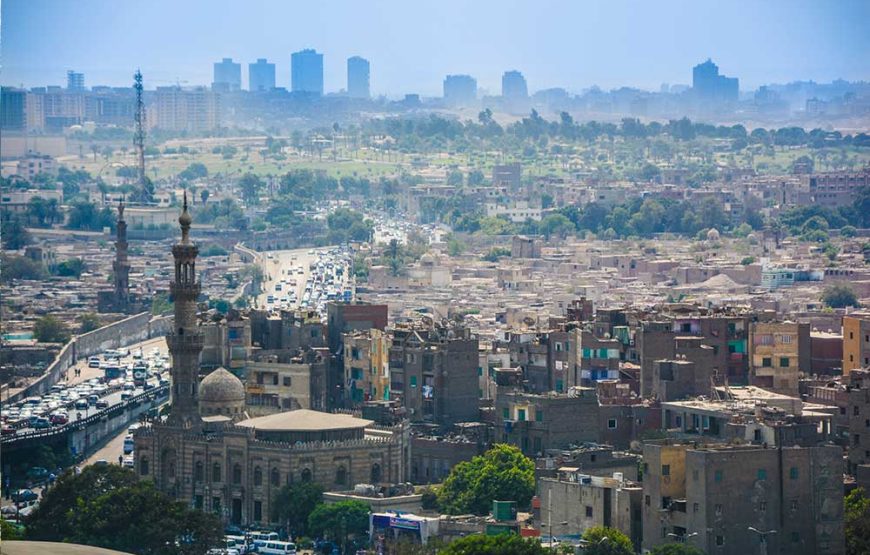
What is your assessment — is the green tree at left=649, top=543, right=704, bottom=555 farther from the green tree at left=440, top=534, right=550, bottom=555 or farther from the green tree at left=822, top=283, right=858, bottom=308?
the green tree at left=822, top=283, right=858, bottom=308

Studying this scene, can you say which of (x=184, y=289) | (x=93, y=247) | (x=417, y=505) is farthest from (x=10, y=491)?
(x=93, y=247)

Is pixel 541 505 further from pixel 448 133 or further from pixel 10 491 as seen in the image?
pixel 448 133

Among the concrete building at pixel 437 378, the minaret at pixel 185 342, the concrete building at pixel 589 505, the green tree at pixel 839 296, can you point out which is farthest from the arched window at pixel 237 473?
the green tree at pixel 839 296

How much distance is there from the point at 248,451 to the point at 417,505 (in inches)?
131

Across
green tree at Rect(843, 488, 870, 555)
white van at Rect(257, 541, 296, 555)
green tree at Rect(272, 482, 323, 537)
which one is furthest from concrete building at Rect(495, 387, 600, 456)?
green tree at Rect(843, 488, 870, 555)

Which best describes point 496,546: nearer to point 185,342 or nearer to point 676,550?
point 676,550

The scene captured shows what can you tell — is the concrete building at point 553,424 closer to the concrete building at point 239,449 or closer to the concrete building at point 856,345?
the concrete building at point 239,449

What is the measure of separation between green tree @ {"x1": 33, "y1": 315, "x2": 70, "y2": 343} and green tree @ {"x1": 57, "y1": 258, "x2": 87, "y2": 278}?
84.2ft

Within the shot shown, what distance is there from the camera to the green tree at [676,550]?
1414 inches

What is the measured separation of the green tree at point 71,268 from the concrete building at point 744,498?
6522 cm

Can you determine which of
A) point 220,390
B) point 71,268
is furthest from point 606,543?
point 71,268

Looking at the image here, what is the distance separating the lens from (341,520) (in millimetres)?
40500

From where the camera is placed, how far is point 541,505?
39281 mm

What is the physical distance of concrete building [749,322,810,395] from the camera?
162 ft
